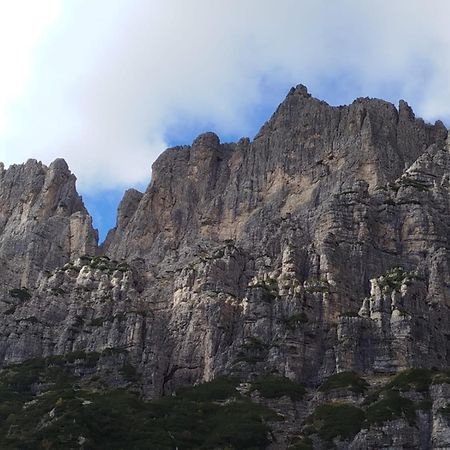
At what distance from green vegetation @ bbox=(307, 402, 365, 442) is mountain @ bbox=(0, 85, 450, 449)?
0.25 metres

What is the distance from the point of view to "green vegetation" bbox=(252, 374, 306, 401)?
367 feet

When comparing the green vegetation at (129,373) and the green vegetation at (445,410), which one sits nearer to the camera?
the green vegetation at (445,410)

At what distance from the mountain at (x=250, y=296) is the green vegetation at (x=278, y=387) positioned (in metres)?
0.35

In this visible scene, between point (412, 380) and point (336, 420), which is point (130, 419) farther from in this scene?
point (412, 380)

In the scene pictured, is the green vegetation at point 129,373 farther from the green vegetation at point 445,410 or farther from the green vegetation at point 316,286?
the green vegetation at point 445,410

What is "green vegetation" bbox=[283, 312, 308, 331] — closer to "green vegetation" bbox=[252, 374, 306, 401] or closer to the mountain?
the mountain

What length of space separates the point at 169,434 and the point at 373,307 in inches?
1530

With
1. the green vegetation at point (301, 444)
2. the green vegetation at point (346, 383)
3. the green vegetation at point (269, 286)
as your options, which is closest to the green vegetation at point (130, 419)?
the green vegetation at point (301, 444)

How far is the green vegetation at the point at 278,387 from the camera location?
11194cm

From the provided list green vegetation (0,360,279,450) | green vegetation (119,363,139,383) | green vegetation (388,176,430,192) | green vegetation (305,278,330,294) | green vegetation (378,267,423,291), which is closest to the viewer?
green vegetation (0,360,279,450)

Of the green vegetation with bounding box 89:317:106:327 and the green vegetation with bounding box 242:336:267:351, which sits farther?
the green vegetation with bounding box 89:317:106:327

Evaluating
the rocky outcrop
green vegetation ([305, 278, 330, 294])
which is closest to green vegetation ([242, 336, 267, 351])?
green vegetation ([305, 278, 330, 294])

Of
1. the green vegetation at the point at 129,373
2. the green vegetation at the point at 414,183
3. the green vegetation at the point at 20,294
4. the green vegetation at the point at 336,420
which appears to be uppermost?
the green vegetation at the point at 414,183

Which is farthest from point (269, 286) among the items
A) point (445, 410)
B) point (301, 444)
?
point (445, 410)
